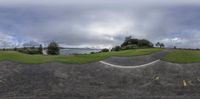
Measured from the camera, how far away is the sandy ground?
28.9 metres

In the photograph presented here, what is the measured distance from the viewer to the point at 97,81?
32.2m

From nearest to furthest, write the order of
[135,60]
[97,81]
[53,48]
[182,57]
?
[97,81] < [135,60] < [182,57] < [53,48]

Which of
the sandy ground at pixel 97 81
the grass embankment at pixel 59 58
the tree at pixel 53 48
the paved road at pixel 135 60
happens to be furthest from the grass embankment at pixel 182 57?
the tree at pixel 53 48

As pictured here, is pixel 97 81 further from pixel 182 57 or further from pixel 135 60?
pixel 182 57

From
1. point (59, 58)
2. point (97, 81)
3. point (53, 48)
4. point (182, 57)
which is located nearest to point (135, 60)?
point (182, 57)

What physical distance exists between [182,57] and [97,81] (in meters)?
9.97

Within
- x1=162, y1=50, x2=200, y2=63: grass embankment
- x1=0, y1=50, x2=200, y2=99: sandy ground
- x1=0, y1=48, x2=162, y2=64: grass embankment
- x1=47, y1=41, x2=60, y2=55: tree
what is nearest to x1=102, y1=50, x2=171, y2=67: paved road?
x1=162, y1=50, x2=200, y2=63: grass embankment

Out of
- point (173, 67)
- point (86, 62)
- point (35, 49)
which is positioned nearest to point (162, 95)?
point (173, 67)

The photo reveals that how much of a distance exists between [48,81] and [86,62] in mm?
5639

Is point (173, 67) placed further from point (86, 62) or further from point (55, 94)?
point (55, 94)

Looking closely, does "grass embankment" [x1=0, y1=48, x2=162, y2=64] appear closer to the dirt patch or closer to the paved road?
the paved road

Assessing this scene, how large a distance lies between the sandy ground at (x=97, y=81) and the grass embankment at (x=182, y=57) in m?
0.96

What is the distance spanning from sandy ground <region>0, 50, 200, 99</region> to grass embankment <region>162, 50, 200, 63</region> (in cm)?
96

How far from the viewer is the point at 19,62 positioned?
36812 mm
